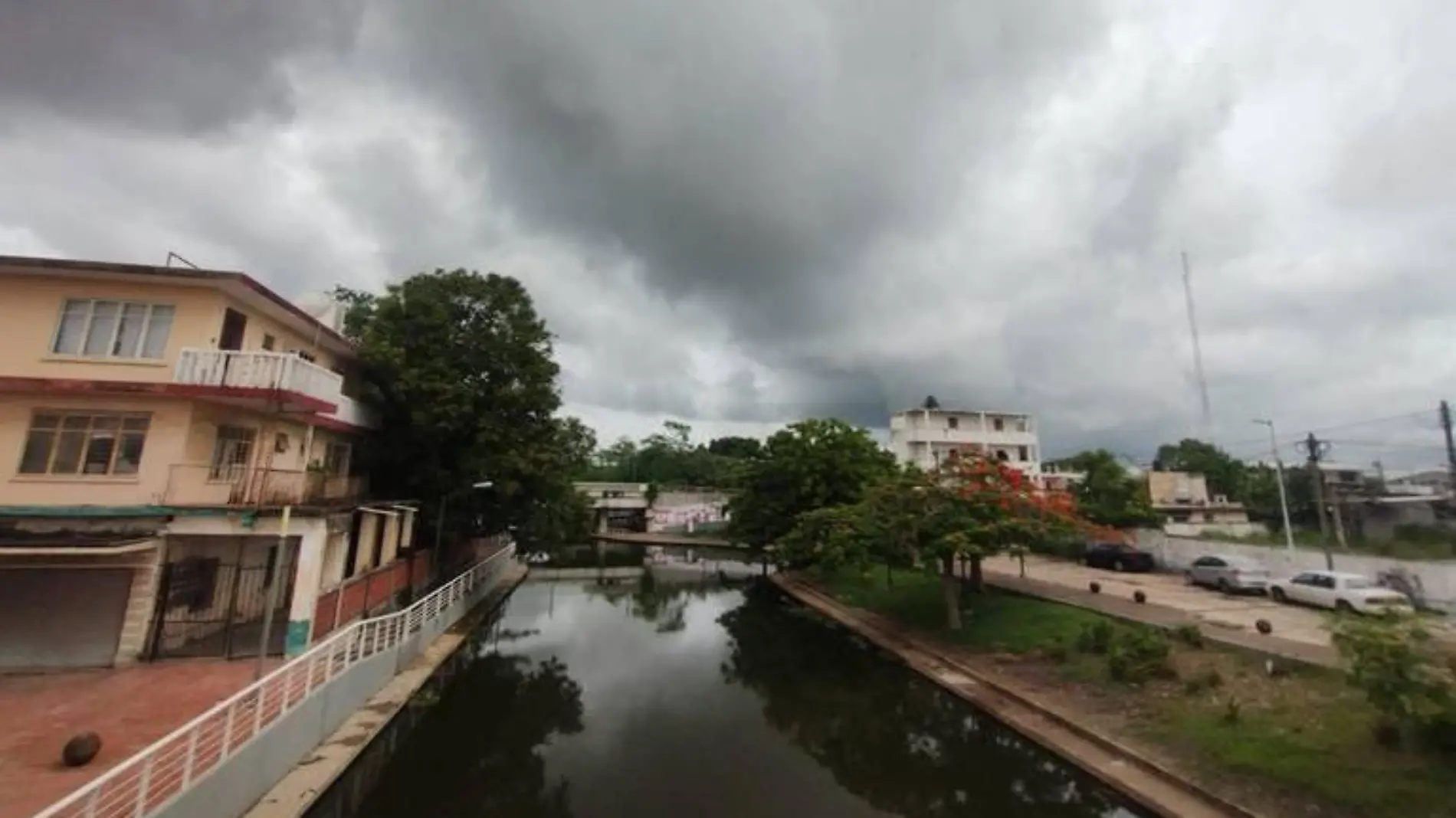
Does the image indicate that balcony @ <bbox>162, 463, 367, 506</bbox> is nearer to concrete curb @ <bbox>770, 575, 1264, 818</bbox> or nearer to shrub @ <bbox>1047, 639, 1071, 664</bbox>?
concrete curb @ <bbox>770, 575, 1264, 818</bbox>

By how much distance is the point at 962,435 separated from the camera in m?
63.2

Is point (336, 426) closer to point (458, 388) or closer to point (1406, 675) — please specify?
point (458, 388)

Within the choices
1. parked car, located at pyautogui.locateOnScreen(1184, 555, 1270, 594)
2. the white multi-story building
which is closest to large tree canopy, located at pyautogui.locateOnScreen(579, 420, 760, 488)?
the white multi-story building

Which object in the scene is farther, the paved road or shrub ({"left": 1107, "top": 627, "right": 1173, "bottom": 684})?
the paved road

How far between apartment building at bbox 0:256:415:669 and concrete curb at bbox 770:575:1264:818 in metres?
16.1

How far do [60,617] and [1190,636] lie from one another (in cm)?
2581

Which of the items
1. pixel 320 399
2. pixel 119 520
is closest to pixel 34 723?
pixel 119 520

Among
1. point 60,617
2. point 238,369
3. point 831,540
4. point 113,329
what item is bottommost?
point 60,617

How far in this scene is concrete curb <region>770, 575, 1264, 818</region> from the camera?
1098 cm

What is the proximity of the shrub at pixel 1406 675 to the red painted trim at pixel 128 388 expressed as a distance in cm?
2111

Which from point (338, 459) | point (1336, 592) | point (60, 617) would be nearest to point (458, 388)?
point (338, 459)

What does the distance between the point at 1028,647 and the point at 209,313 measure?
917 inches

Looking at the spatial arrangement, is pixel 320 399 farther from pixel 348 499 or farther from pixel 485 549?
pixel 485 549

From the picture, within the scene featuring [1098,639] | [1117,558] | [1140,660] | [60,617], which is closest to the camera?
[60,617]
